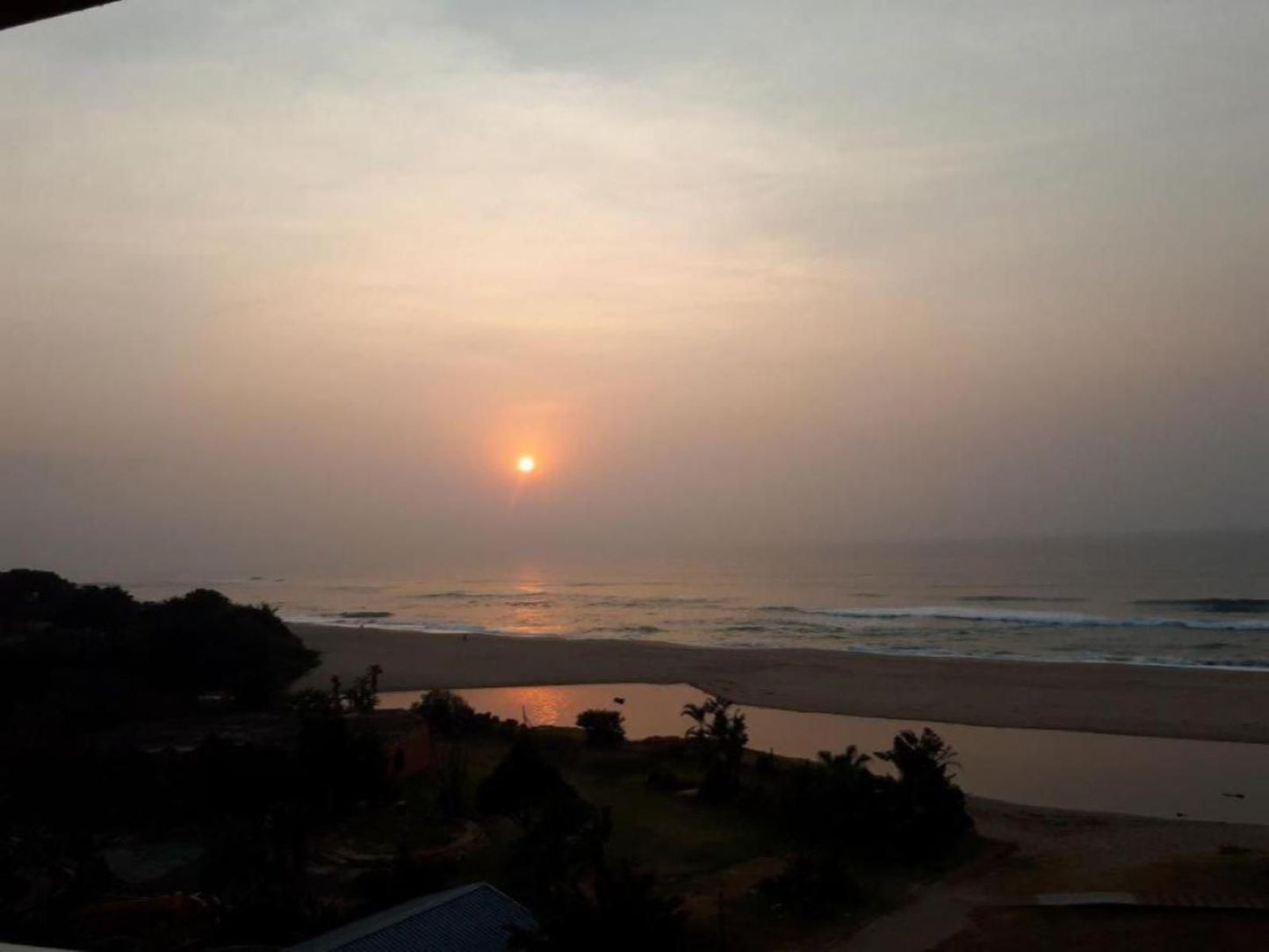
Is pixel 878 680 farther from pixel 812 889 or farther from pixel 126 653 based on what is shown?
pixel 126 653

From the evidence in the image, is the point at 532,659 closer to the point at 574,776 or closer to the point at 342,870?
the point at 574,776

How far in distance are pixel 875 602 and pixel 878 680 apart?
3729 cm

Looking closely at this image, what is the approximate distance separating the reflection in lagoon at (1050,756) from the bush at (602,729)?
2.70 metres

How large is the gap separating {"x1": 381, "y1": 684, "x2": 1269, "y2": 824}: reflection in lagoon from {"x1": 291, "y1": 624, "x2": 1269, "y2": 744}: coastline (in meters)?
0.99

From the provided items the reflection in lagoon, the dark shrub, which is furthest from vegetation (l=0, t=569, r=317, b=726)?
the dark shrub

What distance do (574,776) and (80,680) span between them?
16564mm

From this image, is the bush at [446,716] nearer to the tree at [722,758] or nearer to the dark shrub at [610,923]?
the tree at [722,758]

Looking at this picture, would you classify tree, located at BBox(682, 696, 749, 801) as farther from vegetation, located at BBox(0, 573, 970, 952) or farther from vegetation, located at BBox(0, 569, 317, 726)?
vegetation, located at BBox(0, 569, 317, 726)

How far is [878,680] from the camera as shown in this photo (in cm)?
3591

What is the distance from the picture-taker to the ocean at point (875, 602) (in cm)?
4647

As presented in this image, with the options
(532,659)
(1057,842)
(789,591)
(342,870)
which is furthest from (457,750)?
(789,591)

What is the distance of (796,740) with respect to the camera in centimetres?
2691

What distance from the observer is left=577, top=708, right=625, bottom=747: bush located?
24.4 metres

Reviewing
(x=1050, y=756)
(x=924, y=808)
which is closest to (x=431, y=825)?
(x=924, y=808)
